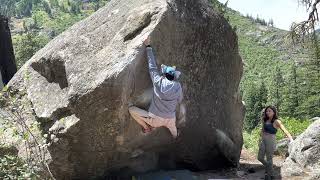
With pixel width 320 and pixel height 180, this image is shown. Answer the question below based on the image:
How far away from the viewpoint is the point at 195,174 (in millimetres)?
11156

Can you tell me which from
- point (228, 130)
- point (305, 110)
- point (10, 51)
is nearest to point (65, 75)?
point (228, 130)

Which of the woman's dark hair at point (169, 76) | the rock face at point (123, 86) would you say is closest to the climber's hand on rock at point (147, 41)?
the rock face at point (123, 86)

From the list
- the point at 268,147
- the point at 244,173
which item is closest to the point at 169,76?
the point at 268,147

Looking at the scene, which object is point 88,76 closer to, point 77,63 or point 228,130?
point 77,63

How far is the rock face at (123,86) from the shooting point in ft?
29.8

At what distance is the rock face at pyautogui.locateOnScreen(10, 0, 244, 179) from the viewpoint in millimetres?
9070

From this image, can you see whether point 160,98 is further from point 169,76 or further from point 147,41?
point 147,41

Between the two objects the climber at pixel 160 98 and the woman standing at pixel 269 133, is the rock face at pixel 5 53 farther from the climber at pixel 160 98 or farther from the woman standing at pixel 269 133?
the woman standing at pixel 269 133

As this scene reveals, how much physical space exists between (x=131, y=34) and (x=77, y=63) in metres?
1.22

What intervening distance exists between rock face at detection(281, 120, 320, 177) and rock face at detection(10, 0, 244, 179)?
6.18 ft

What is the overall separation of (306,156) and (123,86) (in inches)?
216

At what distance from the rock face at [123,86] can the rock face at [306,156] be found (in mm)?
1885

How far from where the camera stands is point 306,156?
38.7 ft

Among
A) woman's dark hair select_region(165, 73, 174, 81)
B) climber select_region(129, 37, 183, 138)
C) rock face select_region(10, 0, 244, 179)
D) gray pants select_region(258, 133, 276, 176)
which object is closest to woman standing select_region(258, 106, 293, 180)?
gray pants select_region(258, 133, 276, 176)
